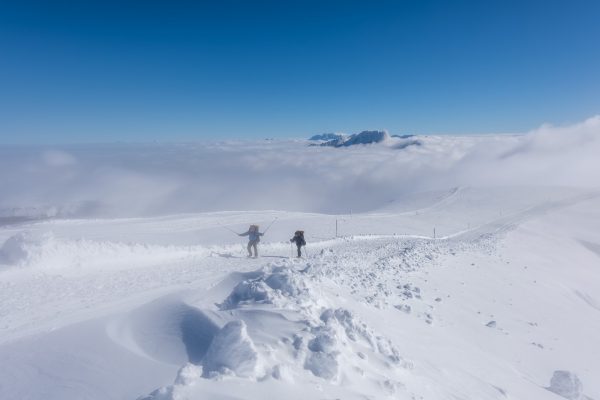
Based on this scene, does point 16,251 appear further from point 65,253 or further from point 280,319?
point 280,319

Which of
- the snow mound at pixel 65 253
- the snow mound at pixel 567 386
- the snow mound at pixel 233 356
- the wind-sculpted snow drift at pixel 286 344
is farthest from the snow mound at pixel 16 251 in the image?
the snow mound at pixel 567 386

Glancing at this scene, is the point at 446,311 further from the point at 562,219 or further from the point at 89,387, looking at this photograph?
the point at 562,219

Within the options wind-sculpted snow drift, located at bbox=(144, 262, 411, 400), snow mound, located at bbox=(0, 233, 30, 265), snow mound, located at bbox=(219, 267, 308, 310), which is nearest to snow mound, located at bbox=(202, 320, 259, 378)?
wind-sculpted snow drift, located at bbox=(144, 262, 411, 400)

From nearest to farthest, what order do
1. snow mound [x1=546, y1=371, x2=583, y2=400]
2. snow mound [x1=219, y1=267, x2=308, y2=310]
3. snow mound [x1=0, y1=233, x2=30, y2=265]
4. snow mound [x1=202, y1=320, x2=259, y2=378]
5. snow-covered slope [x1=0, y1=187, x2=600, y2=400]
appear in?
1. snow mound [x1=202, y1=320, x2=259, y2=378]
2. snow-covered slope [x1=0, y1=187, x2=600, y2=400]
3. snow mound [x1=219, y1=267, x2=308, y2=310]
4. snow mound [x1=546, y1=371, x2=583, y2=400]
5. snow mound [x1=0, y1=233, x2=30, y2=265]

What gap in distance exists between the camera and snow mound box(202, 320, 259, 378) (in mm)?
5504

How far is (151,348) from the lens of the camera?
23.9 ft

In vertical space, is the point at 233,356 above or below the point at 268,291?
above

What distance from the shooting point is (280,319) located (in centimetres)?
768

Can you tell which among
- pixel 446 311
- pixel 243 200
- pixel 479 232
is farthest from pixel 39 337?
pixel 243 200

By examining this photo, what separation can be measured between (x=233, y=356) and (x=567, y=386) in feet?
30.7

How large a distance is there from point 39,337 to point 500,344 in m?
13.1

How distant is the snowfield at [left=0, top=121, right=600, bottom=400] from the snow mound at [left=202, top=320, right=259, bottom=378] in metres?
0.02

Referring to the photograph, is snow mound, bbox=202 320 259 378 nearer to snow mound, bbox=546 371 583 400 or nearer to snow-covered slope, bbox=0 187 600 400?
snow-covered slope, bbox=0 187 600 400

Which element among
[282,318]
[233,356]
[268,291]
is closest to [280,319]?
[282,318]
